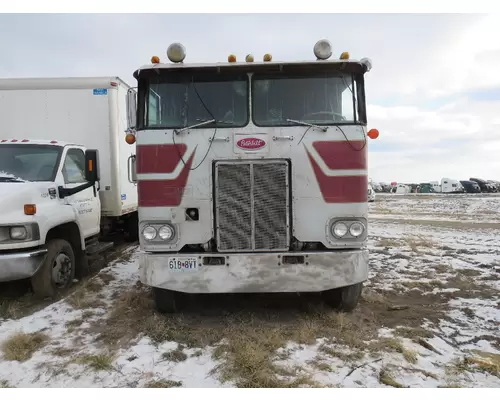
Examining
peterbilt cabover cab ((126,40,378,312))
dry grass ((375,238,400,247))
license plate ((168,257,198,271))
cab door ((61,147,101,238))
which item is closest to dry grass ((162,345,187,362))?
peterbilt cabover cab ((126,40,378,312))

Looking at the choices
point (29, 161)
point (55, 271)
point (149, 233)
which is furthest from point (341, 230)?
point (29, 161)

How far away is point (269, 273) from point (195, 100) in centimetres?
220

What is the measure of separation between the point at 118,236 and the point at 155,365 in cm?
657

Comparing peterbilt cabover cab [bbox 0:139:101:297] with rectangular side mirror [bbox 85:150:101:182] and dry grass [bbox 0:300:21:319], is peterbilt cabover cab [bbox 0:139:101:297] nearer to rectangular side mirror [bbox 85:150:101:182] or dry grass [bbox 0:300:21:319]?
rectangular side mirror [bbox 85:150:101:182]

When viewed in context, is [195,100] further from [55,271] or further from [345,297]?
[55,271]

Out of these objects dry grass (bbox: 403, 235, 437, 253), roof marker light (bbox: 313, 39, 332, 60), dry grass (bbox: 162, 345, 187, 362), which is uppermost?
roof marker light (bbox: 313, 39, 332, 60)

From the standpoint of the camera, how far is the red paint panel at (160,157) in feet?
14.7

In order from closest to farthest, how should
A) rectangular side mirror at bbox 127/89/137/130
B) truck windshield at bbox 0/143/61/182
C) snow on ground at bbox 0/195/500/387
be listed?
snow on ground at bbox 0/195/500/387 < rectangular side mirror at bbox 127/89/137/130 < truck windshield at bbox 0/143/61/182

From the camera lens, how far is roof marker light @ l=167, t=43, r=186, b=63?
4539 mm

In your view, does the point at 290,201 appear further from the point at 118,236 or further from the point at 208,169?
the point at 118,236

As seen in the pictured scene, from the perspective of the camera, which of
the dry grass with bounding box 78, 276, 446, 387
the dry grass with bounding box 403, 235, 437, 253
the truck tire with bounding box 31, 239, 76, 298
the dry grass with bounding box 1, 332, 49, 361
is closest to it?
the dry grass with bounding box 78, 276, 446, 387

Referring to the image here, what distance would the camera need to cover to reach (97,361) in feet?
12.0

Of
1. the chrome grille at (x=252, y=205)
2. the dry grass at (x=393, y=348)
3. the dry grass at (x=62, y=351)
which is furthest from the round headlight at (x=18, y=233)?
the dry grass at (x=393, y=348)

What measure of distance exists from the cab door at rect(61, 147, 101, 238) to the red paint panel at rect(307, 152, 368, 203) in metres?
3.97
